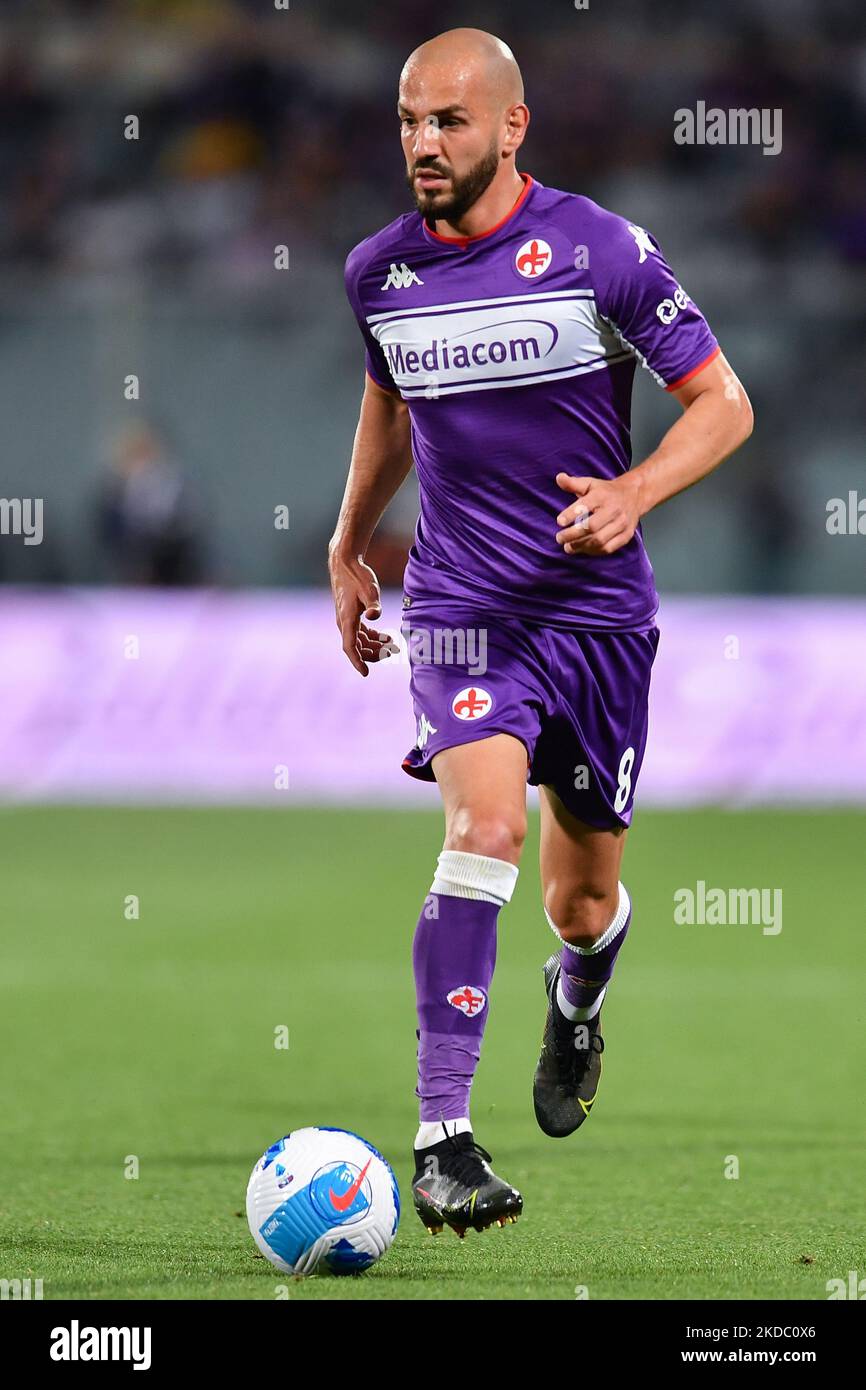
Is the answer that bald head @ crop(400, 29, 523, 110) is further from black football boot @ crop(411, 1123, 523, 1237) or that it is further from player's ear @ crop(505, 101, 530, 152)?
black football boot @ crop(411, 1123, 523, 1237)

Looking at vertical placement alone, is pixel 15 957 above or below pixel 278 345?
below

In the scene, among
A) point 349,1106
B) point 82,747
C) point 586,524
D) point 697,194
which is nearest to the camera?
point 586,524

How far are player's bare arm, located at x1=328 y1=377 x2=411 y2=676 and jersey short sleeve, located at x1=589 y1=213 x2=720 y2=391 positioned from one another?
0.77 meters

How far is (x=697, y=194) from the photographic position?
1920 cm

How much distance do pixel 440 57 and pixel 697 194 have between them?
49.6 feet

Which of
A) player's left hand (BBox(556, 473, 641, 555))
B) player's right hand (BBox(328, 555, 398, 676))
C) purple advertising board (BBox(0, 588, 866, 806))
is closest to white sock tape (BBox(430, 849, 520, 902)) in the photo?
player's left hand (BBox(556, 473, 641, 555))

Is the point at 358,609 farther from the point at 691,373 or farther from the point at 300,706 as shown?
the point at 300,706

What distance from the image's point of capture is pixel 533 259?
4.86 metres

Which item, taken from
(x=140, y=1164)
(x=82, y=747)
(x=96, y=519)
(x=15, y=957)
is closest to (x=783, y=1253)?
(x=140, y=1164)

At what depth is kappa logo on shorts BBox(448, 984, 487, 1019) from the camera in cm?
454

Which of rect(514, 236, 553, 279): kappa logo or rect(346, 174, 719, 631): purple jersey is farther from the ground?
rect(514, 236, 553, 279): kappa logo

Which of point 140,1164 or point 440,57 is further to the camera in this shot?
point 140,1164

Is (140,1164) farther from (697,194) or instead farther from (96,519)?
(697,194)

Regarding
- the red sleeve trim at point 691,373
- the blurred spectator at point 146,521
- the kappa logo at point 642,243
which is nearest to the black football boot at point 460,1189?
the red sleeve trim at point 691,373
